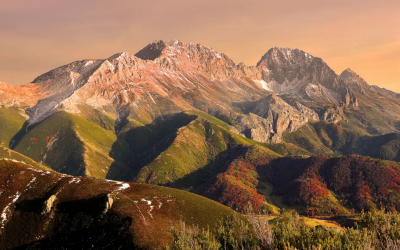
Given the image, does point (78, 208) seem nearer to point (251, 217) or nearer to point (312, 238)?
point (251, 217)

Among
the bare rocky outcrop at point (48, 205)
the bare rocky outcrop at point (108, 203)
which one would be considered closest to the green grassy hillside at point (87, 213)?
the bare rocky outcrop at point (48, 205)

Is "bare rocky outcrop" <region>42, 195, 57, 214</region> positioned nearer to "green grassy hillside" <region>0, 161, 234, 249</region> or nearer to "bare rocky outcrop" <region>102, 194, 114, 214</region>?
"green grassy hillside" <region>0, 161, 234, 249</region>

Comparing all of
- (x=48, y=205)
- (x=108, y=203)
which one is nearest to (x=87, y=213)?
(x=108, y=203)

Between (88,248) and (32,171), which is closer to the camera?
(88,248)

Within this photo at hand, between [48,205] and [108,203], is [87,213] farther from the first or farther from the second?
[48,205]

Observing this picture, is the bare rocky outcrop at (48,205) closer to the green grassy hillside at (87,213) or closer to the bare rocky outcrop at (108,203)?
the green grassy hillside at (87,213)

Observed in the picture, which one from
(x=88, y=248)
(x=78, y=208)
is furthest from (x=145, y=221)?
(x=78, y=208)

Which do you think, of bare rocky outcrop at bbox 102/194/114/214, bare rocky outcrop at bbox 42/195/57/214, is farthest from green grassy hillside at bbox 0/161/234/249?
bare rocky outcrop at bbox 102/194/114/214

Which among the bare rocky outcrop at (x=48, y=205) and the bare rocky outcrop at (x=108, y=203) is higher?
the bare rocky outcrop at (x=108, y=203)

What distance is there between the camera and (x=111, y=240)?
87562 millimetres

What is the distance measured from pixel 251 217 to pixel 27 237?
9253cm

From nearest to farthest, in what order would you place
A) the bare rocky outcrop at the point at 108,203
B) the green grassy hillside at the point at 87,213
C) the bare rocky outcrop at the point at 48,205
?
the green grassy hillside at the point at 87,213 < the bare rocky outcrop at the point at 108,203 < the bare rocky outcrop at the point at 48,205

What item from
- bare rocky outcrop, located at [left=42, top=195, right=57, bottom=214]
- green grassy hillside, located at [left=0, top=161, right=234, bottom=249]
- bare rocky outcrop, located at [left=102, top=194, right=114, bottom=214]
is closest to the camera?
green grassy hillside, located at [left=0, top=161, right=234, bottom=249]

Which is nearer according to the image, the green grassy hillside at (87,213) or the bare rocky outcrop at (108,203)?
the green grassy hillside at (87,213)
